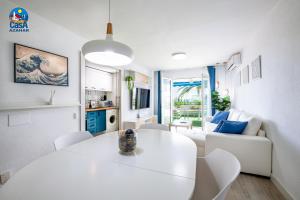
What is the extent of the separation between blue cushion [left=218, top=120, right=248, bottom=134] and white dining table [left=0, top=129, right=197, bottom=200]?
4.94 ft

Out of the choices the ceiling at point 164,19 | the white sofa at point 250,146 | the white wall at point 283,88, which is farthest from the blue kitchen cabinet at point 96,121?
the white wall at point 283,88

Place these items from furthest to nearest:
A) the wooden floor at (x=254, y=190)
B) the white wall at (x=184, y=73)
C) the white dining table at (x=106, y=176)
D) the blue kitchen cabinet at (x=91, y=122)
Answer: the white wall at (x=184, y=73) < the blue kitchen cabinet at (x=91, y=122) < the wooden floor at (x=254, y=190) < the white dining table at (x=106, y=176)

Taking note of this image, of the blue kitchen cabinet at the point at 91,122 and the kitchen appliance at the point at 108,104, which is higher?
the kitchen appliance at the point at 108,104

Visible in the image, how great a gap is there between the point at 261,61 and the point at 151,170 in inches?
105

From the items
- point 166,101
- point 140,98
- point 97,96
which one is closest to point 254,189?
point 140,98

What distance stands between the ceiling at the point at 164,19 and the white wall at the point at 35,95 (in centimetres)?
22

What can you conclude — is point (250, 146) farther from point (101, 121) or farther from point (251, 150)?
point (101, 121)

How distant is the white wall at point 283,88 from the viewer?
1.48m

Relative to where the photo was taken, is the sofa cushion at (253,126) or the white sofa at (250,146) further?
the sofa cushion at (253,126)

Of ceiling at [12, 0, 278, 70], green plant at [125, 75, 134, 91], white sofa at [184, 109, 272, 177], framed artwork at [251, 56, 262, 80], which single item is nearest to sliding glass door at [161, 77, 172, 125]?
green plant at [125, 75, 134, 91]

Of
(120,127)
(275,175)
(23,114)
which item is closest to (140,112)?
(120,127)

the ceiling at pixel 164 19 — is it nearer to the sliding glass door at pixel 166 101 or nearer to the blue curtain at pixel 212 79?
the blue curtain at pixel 212 79

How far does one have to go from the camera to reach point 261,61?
7.68 ft

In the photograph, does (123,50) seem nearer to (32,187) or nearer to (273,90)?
(32,187)
